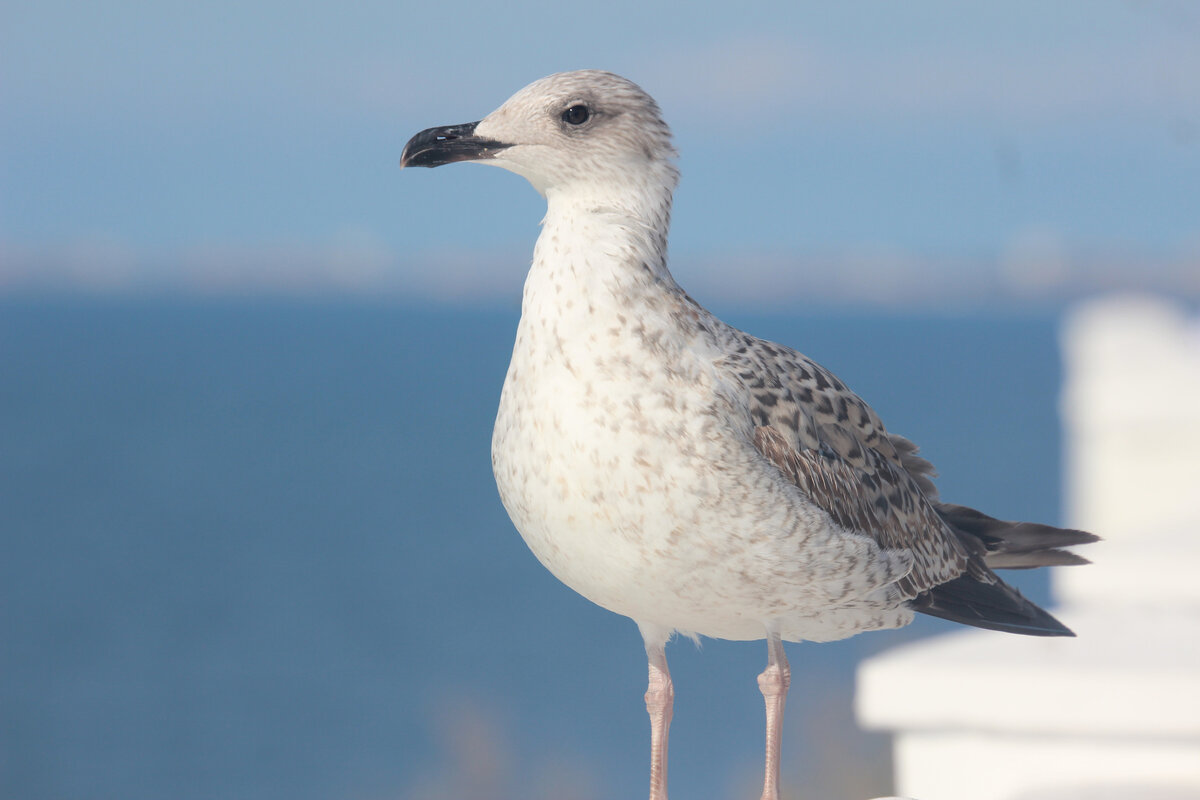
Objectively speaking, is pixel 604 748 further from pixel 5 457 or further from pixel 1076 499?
pixel 5 457

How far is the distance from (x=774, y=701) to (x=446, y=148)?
1.70 meters

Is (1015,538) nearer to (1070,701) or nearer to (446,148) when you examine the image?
(1070,701)

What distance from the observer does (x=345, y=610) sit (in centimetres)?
4719

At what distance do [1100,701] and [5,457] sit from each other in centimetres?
7107

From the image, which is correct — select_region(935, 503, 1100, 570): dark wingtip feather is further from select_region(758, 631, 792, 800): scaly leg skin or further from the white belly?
the white belly

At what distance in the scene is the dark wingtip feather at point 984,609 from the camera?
412cm

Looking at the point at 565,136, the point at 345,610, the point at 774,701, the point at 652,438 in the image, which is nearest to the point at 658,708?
the point at 774,701

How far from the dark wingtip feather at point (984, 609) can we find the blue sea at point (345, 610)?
23.1 feet

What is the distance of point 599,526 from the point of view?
136 inches

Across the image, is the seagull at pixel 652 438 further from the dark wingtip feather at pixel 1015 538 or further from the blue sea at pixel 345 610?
the blue sea at pixel 345 610

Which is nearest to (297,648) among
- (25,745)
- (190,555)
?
(25,745)

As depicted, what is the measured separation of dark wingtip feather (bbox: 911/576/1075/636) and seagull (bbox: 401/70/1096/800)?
120 millimetres

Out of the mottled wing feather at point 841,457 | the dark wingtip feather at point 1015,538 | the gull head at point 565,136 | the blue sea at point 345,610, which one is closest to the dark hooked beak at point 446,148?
the gull head at point 565,136

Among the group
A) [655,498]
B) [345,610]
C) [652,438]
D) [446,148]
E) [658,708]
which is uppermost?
[345,610]
